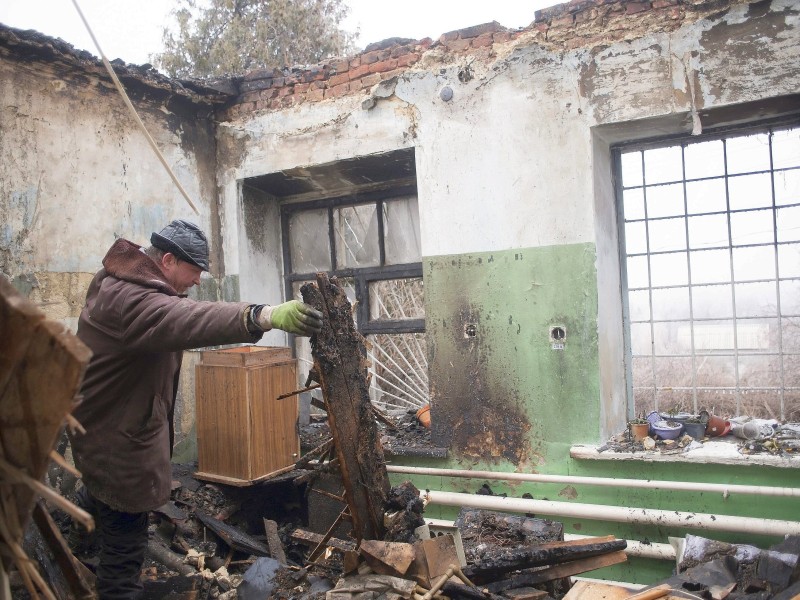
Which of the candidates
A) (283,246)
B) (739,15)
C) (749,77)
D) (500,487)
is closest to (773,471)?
(500,487)

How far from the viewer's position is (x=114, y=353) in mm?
2320

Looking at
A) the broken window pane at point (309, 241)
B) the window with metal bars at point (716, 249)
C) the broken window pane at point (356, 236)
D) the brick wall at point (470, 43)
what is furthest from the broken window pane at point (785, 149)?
the broken window pane at point (309, 241)

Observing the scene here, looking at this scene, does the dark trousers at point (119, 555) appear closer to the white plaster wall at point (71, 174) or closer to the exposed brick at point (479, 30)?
the white plaster wall at point (71, 174)

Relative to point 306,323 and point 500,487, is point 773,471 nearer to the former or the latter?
point 500,487

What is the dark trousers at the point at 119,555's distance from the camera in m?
2.39

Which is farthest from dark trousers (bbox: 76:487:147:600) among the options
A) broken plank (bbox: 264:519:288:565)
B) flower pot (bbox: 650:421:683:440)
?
flower pot (bbox: 650:421:683:440)

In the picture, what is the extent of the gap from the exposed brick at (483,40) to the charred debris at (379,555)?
2423 millimetres

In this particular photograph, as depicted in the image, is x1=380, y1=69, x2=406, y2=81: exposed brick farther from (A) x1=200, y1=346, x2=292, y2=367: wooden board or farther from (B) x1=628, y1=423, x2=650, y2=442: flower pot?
(B) x1=628, y1=423, x2=650, y2=442: flower pot

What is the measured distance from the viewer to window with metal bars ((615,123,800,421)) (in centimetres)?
352

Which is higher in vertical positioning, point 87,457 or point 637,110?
point 637,110

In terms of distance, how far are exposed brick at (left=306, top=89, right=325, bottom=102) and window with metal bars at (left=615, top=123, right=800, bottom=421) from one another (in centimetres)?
230

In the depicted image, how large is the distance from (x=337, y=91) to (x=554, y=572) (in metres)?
3.63

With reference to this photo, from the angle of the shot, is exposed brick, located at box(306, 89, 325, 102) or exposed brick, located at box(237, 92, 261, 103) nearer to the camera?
exposed brick, located at box(306, 89, 325, 102)

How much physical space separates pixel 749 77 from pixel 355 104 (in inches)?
102
